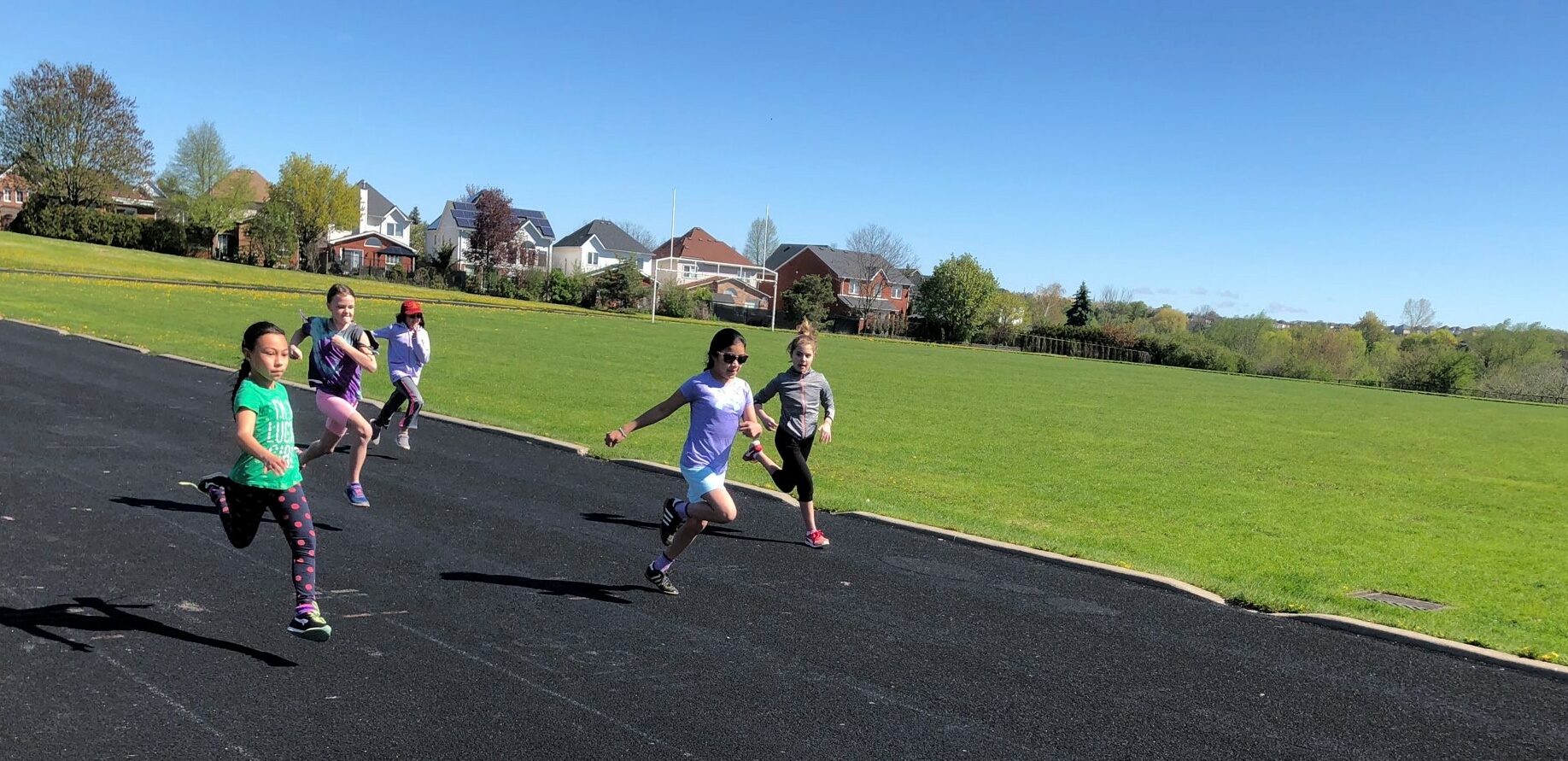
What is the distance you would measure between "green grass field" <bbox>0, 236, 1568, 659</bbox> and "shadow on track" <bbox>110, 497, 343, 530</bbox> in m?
1.81

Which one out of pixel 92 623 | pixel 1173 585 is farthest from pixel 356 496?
pixel 1173 585

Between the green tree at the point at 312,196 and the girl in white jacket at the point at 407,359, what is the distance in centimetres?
8780

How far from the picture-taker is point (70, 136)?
76188 mm

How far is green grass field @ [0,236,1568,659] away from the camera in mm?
9180

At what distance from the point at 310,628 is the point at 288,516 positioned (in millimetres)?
597

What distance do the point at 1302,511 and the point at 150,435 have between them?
1389cm

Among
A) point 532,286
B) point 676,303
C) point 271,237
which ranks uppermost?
point 271,237

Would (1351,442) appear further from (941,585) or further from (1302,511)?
(941,585)

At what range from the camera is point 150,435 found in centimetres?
1071

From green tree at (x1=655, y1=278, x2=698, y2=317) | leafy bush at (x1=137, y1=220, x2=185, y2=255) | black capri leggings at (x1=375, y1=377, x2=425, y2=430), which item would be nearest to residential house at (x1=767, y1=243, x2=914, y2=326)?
green tree at (x1=655, y1=278, x2=698, y2=317)

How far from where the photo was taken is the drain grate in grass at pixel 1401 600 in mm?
7935

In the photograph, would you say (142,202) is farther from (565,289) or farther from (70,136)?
(565,289)

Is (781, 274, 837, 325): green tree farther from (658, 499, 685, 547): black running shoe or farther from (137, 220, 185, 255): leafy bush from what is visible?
(658, 499, 685, 547): black running shoe

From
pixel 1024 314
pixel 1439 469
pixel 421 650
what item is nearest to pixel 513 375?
pixel 421 650
